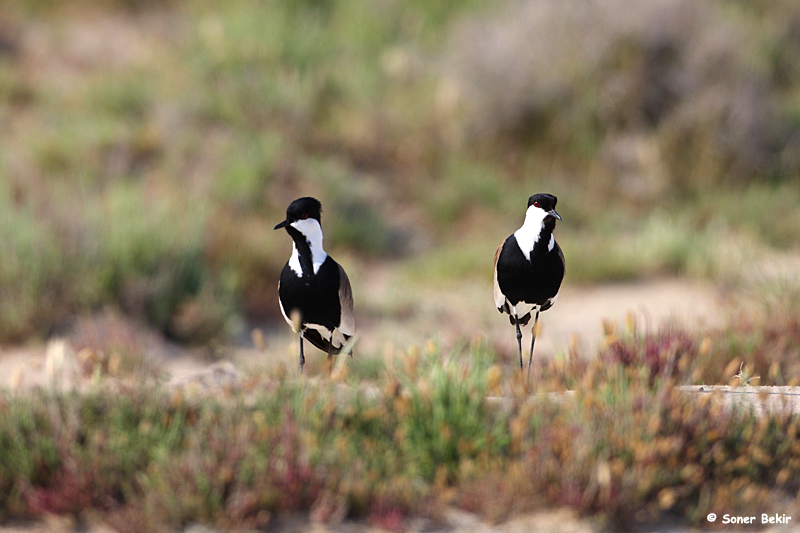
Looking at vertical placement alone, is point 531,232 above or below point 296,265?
above

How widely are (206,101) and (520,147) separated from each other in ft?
16.0

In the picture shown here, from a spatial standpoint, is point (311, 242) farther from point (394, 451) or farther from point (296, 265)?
point (394, 451)

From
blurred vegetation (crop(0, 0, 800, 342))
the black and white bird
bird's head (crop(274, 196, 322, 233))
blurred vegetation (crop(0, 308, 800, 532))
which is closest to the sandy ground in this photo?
blurred vegetation (crop(0, 0, 800, 342))

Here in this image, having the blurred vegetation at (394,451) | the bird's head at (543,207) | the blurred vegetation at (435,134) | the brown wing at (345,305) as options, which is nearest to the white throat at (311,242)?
the brown wing at (345,305)

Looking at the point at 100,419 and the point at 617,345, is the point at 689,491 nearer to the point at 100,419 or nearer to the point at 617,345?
the point at 617,345

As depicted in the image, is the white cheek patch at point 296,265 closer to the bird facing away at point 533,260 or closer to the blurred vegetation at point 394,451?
the blurred vegetation at point 394,451

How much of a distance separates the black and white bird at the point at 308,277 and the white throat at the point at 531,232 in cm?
82

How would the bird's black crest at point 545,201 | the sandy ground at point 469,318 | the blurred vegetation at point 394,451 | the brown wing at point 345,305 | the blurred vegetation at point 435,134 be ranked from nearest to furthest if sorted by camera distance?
the bird's black crest at point 545,201
the blurred vegetation at point 394,451
the brown wing at point 345,305
the sandy ground at point 469,318
the blurred vegetation at point 435,134

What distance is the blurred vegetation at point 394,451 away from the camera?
10.6 ft

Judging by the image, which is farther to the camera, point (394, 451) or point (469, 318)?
point (469, 318)

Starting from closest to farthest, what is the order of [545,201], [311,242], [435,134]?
[545,201]
[311,242]
[435,134]

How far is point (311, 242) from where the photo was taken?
3.26 m

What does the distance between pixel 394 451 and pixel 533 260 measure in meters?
1.09

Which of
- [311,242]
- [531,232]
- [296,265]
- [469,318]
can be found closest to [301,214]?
[311,242]
